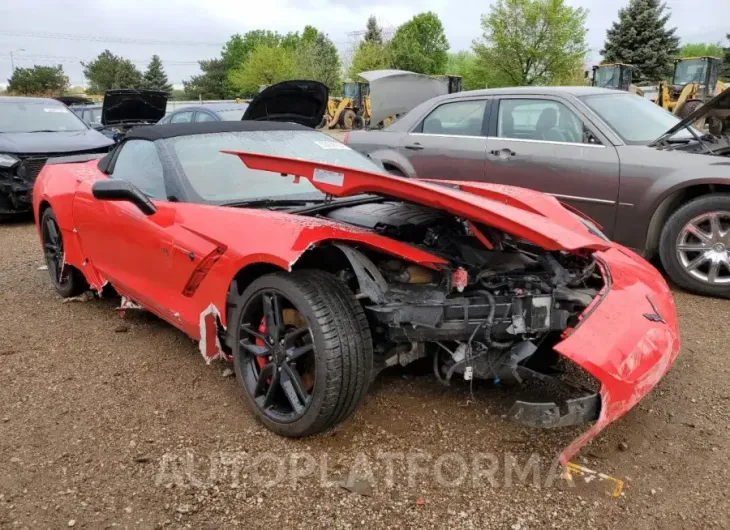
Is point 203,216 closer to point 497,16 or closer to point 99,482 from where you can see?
point 99,482

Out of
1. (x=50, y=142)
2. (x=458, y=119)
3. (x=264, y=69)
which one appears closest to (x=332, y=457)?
(x=458, y=119)

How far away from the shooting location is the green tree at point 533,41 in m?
35.4

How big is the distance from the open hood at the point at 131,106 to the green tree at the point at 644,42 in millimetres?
35030

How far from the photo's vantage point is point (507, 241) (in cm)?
288

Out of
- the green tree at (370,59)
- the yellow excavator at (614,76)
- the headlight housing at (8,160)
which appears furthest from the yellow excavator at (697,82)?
the green tree at (370,59)

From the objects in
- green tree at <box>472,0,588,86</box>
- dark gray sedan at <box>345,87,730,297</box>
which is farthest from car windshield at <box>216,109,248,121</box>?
green tree at <box>472,0,588,86</box>

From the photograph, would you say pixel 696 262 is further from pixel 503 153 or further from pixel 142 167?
pixel 142 167

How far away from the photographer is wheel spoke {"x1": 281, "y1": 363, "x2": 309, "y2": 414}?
2.64 meters

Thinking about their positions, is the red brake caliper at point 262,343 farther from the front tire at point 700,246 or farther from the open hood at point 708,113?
Answer: the open hood at point 708,113

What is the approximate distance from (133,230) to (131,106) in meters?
8.91

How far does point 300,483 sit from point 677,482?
1488mm

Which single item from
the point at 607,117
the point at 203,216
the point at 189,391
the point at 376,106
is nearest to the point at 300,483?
the point at 189,391

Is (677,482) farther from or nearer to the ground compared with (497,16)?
nearer to the ground

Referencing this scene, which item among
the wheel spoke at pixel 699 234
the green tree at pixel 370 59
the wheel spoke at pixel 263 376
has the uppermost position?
the green tree at pixel 370 59
